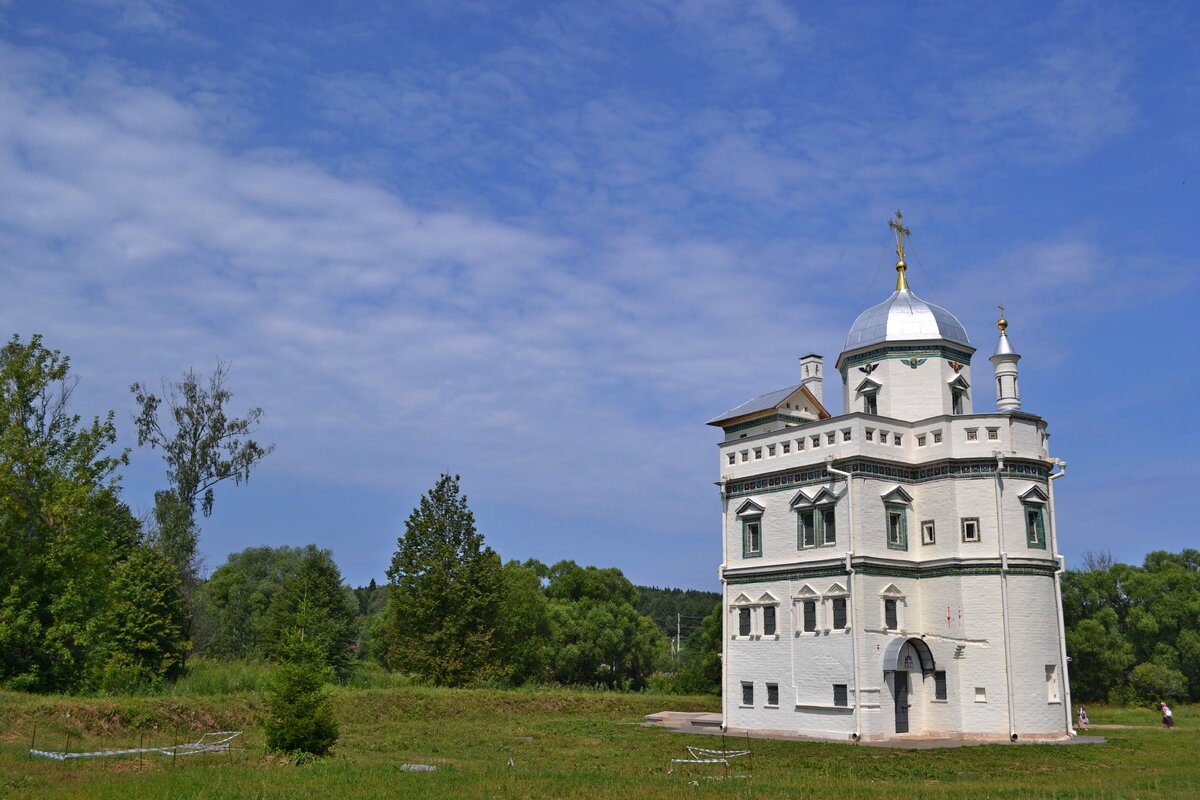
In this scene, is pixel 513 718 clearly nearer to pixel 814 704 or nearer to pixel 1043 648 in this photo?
pixel 814 704

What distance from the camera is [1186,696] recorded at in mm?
51375

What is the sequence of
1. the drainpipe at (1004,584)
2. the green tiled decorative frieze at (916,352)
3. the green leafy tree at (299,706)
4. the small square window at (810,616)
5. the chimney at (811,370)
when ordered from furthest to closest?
the chimney at (811,370) → the green tiled decorative frieze at (916,352) → the small square window at (810,616) → the drainpipe at (1004,584) → the green leafy tree at (299,706)

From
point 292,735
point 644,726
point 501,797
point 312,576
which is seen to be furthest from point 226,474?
point 501,797

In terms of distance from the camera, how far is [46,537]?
2811cm

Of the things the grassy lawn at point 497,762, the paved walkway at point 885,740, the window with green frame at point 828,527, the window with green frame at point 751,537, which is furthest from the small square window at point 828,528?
the grassy lawn at point 497,762

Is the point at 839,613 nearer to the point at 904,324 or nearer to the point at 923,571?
the point at 923,571

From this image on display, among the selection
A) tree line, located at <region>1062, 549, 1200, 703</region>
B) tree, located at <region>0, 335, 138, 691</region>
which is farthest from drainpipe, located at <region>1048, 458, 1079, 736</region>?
tree, located at <region>0, 335, 138, 691</region>

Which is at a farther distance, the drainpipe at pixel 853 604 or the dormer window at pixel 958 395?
the dormer window at pixel 958 395

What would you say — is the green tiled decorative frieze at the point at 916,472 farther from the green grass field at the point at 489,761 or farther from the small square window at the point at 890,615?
the green grass field at the point at 489,761

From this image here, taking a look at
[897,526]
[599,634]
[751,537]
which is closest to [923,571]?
[897,526]

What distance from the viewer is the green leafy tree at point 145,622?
35625mm

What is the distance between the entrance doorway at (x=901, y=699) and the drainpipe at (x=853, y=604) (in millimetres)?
1656

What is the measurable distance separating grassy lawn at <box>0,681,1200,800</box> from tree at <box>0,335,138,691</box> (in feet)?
8.22

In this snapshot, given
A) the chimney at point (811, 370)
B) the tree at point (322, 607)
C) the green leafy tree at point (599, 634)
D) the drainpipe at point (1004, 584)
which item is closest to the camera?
the drainpipe at point (1004, 584)
